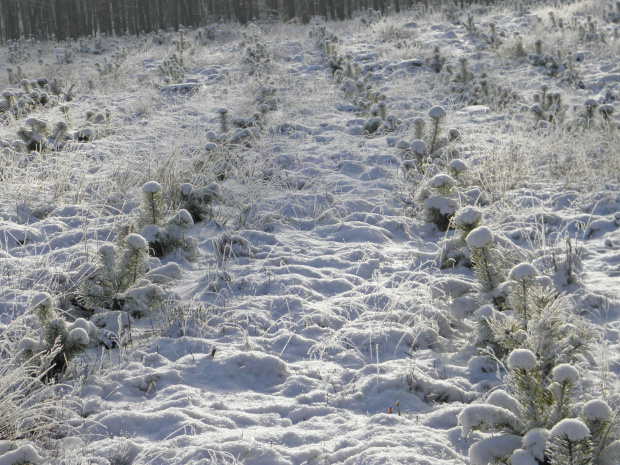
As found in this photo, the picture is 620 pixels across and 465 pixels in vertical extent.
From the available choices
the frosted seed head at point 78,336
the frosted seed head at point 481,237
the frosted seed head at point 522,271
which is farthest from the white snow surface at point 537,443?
the frosted seed head at point 78,336

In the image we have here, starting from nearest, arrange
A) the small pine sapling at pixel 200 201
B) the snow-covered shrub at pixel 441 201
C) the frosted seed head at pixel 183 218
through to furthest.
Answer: the frosted seed head at pixel 183 218, the snow-covered shrub at pixel 441 201, the small pine sapling at pixel 200 201

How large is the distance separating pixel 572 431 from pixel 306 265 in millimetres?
2639

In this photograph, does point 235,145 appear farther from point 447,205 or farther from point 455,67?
point 455,67

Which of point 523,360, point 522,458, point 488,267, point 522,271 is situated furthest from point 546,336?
point 522,458

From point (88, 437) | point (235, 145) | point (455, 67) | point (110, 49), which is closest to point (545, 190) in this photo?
point (235, 145)

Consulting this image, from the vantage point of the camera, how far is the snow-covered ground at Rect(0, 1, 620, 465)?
7.59 ft

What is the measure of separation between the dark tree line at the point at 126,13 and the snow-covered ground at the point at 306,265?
24136 mm

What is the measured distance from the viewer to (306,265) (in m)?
3.99

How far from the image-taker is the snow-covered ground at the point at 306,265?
2.31 metres

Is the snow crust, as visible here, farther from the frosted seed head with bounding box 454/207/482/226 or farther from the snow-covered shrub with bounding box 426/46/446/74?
the snow-covered shrub with bounding box 426/46/446/74

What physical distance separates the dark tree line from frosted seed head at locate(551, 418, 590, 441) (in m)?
29.7

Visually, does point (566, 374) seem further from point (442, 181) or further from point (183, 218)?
point (183, 218)

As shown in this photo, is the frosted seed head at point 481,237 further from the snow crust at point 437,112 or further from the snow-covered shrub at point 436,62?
the snow-covered shrub at point 436,62

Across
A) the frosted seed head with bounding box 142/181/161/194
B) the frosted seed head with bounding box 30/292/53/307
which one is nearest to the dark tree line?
the frosted seed head with bounding box 142/181/161/194
